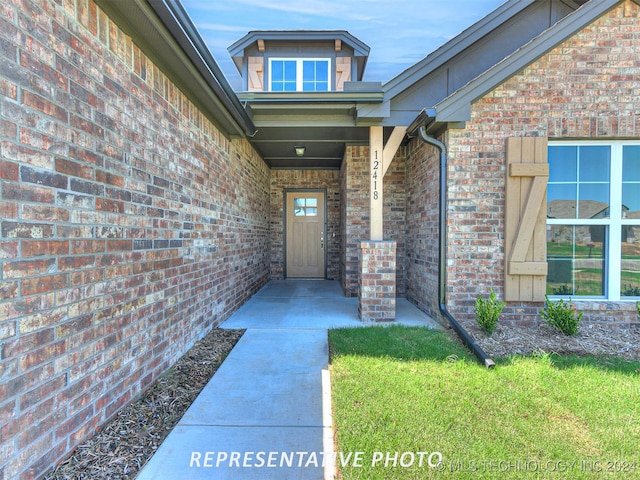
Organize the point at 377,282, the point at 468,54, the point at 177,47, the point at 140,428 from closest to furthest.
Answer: the point at 140,428 → the point at 177,47 → the point at 377,282 → the point at 468,54

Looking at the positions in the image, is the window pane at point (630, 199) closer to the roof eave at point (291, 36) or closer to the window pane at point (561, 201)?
the window pane at point (561, 201)

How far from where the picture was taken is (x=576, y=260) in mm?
4230

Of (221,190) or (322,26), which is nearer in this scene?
(221,190)

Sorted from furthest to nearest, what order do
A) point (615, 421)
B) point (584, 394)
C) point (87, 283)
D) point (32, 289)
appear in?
point (584, 394), point (615, 421), point (87, 283), point (32, 289)

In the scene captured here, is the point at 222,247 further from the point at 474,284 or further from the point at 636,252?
the point at 636,252

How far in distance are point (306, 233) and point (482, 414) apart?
20.7 feet

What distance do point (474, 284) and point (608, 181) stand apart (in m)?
2.17

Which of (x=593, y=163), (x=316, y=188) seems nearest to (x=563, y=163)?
(x=593, y=163)

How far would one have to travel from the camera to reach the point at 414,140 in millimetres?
5531

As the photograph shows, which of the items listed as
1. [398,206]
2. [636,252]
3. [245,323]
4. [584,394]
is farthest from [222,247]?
[636,252]

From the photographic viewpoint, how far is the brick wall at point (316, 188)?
8.08 m

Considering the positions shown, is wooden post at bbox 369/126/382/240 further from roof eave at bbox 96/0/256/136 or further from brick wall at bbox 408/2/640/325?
roof eave at bbox 96/0/256/136

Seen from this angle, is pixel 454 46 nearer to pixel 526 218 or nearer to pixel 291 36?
pixel 526 218

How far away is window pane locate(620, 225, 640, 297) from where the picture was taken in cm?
412
